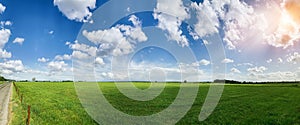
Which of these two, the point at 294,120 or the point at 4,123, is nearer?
the point at 4,123

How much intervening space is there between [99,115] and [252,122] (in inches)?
417

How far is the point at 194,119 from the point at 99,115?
6.66 meters

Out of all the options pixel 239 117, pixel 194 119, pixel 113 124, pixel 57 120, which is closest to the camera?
pixel 113 124

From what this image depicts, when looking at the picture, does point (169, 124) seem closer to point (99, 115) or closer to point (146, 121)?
point (146, 121)

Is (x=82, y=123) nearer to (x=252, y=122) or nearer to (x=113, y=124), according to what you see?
(x=113, y=124)

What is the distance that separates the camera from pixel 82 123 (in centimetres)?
1700

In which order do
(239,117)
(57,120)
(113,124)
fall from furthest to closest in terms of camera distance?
(239,117) → (57,120) → (113,124)

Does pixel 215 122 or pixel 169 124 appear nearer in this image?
pixel 169 124

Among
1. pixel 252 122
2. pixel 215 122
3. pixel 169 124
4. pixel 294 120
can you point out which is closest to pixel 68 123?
pixel 169 124

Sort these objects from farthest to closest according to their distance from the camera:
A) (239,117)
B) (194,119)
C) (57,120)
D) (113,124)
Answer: (239,117), (194,119), (57,120), (113,124)

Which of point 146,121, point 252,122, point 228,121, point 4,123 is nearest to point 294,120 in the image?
point 252,122

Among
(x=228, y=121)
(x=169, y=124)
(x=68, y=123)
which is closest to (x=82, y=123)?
(x=68, y=123)

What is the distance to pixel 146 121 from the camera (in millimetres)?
18188

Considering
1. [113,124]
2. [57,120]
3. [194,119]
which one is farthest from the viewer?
[194,119]
